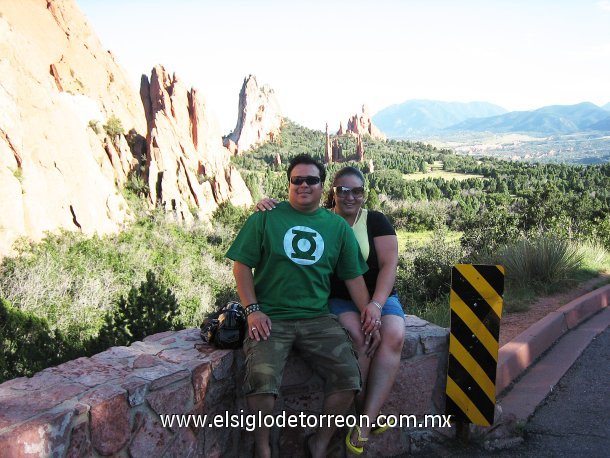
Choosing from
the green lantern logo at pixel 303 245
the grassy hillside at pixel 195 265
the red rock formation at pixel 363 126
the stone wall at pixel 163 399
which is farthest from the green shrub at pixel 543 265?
the red rock formation at pixel 363 126

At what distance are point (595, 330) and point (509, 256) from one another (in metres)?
2.46

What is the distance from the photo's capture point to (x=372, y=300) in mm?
3025

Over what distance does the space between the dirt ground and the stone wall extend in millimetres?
1925

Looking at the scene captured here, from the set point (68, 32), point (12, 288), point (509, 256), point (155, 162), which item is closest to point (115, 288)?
point (12, 288)

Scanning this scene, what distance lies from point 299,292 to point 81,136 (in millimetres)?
25846

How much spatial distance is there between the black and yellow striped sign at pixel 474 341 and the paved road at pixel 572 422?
0.90 feet

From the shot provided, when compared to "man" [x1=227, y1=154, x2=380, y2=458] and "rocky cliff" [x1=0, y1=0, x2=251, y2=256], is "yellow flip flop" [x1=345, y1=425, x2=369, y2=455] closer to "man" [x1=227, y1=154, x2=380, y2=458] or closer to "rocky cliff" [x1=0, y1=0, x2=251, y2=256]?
"man" [x1=227, y1=154, x2=380, y2=458]

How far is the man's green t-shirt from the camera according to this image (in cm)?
286

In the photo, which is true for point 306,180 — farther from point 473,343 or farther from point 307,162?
point 473,343

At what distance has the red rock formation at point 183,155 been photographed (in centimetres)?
3269

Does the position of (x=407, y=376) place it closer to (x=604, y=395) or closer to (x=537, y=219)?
(x=604, y=395)

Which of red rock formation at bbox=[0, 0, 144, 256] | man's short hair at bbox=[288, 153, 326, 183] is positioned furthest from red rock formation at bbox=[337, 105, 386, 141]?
man's short hair at bbox=[288, 153, 326, 183]

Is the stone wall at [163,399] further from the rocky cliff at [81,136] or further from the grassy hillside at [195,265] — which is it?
the rocky cliff at [81,136]

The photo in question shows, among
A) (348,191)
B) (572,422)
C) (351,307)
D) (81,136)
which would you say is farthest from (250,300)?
(81,136)
